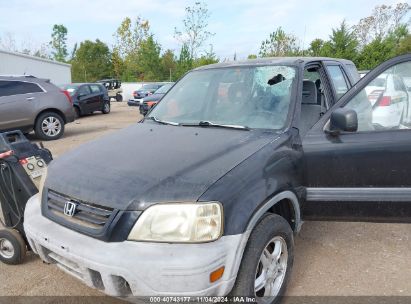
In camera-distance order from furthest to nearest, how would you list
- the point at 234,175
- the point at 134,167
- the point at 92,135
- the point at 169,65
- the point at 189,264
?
the point at 169,65 → the point at 92,135 → the point at 134,167 → the point at 234,175 → the point at 189,264

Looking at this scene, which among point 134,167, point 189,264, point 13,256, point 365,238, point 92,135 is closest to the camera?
point 189,264

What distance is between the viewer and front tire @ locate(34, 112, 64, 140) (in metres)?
9.80

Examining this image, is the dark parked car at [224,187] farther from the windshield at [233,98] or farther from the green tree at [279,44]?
the green tree at [279,44]

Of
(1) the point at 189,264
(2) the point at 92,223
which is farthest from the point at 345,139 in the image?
(2) the point at 92,223

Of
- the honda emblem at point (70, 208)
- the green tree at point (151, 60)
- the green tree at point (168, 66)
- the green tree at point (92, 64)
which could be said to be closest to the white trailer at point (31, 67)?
the green tree at point (151, 60)

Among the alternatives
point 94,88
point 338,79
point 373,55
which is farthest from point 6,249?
point 373,55

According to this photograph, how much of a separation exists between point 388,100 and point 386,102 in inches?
1.1

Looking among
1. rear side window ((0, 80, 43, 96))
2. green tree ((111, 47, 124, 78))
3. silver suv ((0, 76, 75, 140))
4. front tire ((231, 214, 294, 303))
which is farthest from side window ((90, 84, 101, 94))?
green tree ((111, 47, 124, 78))

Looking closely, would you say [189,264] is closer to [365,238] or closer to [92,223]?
[92,223]

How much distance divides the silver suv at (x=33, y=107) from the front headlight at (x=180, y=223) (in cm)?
857

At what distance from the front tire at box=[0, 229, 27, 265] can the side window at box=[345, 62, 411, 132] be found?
3033mm

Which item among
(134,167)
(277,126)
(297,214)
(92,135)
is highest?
(277,126)

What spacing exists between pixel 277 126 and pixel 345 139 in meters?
0.53

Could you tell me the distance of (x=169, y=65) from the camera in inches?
1590
